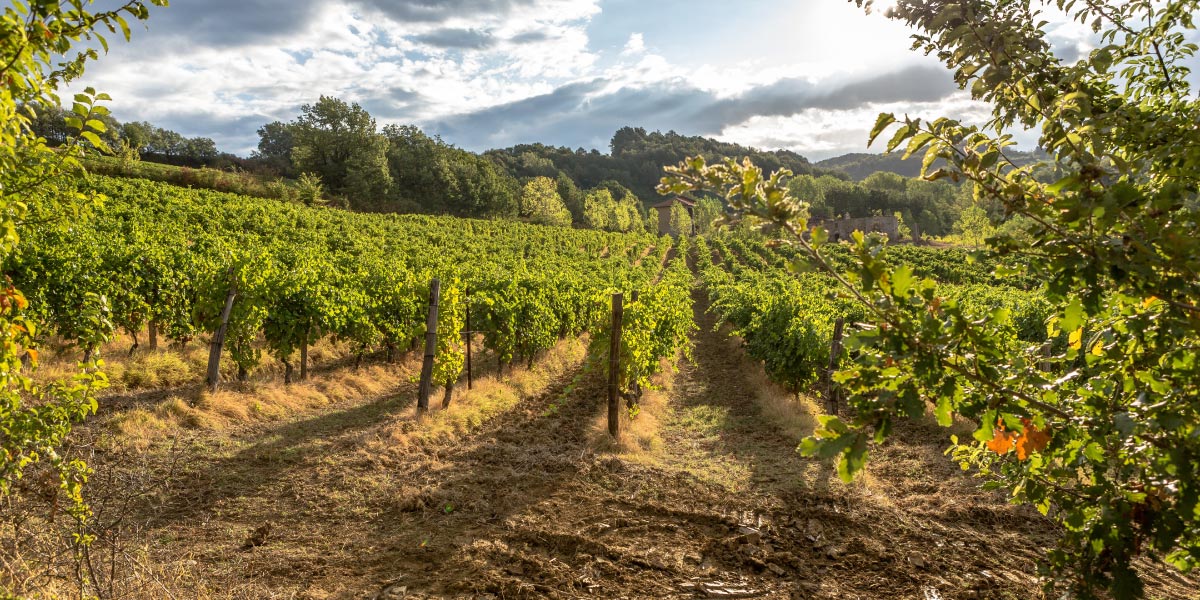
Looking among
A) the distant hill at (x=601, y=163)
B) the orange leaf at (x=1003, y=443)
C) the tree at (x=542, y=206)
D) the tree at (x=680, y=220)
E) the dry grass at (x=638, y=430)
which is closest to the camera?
the orange leaf at (x=1003, y=443)

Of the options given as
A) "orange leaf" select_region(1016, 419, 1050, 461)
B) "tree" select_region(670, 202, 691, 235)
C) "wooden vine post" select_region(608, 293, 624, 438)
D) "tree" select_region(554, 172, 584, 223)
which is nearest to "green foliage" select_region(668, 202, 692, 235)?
"tree" select_region(670, 202, 691, 235)

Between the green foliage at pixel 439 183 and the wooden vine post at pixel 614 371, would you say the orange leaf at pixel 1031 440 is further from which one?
the green foliage at pixel 439 183

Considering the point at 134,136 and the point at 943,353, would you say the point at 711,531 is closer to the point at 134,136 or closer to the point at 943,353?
the point at 943,353

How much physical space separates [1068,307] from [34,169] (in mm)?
4141

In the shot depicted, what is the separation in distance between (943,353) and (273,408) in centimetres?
1057

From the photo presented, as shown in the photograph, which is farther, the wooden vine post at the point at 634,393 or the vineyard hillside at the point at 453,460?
the wooden vine post at the point at 634,393

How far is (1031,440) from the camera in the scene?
1754 millimetres

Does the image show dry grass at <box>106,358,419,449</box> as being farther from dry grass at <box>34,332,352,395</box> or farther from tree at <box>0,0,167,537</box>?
tree at <box>0,0,167,537</box>

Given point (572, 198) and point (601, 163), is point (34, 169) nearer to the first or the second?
point (572, 198)

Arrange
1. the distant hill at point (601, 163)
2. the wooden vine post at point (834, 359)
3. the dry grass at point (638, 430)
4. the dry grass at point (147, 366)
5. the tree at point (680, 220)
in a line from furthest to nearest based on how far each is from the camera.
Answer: the distant hill at point (601, 163), the tree at point (680, 220), the wooden vine post at point (834, 359), the dry grass at point (147, 366), the dry grass at point (638, 430)

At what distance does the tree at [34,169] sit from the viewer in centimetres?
202

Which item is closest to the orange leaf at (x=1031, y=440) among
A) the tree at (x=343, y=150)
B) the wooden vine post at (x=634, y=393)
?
the wooden vine post at (x=634, y=393)

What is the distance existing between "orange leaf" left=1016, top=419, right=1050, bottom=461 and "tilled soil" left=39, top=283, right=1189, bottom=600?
383 cm

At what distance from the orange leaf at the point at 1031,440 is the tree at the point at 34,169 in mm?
3259
